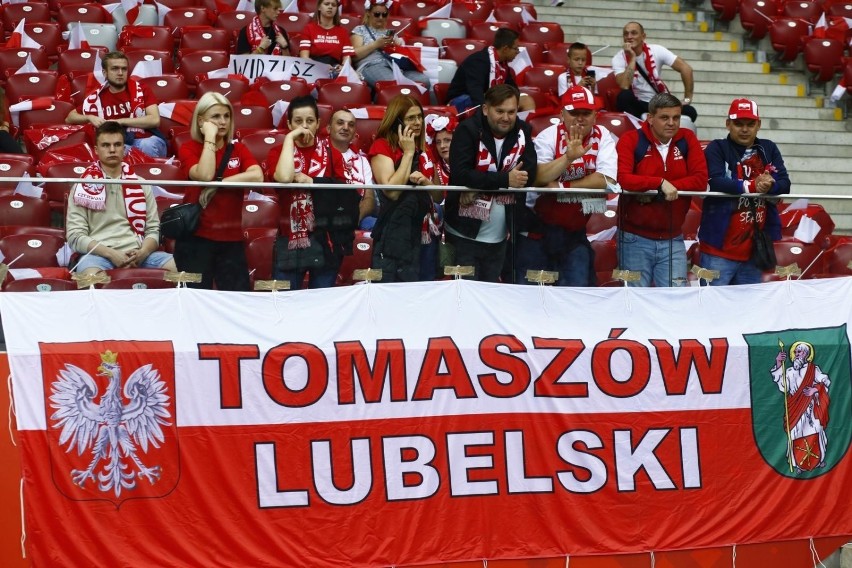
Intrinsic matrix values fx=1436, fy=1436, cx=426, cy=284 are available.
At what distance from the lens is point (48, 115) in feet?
40.6

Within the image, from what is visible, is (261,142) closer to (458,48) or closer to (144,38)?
(144,38)

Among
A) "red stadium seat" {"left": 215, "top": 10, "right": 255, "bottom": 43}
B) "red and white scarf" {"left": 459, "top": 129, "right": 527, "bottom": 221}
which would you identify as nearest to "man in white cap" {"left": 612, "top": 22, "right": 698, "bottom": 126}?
"red stadium seat" {"left": 215, "top": 10, "right": 255, "bottom": 43}

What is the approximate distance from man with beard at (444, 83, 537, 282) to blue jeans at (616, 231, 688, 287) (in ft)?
2.45

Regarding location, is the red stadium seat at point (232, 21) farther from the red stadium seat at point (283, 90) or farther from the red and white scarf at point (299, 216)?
the red and white scarf at point (299, 216)

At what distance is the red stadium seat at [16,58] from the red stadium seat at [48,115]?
3.42 feet

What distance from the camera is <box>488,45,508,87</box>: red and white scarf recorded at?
13.1 metres

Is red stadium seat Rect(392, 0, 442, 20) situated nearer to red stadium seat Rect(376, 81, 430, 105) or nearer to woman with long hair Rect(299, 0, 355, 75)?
woman with long hair Rect(299, 0, 355, 75)

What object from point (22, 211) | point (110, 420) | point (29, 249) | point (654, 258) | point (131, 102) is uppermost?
point (131, 102)

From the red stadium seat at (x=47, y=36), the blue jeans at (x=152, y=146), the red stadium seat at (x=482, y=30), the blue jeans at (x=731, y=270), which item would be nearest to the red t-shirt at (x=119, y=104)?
the blue jeans at (x=152, y=146)

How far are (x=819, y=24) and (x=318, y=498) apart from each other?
10.6 metres

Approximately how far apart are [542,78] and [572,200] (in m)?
5.24

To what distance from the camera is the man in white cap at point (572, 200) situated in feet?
30.7

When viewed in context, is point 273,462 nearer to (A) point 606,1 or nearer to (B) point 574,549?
(B) point 574,549

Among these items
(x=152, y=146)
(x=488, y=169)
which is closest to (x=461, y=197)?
(x=488, y=169)
